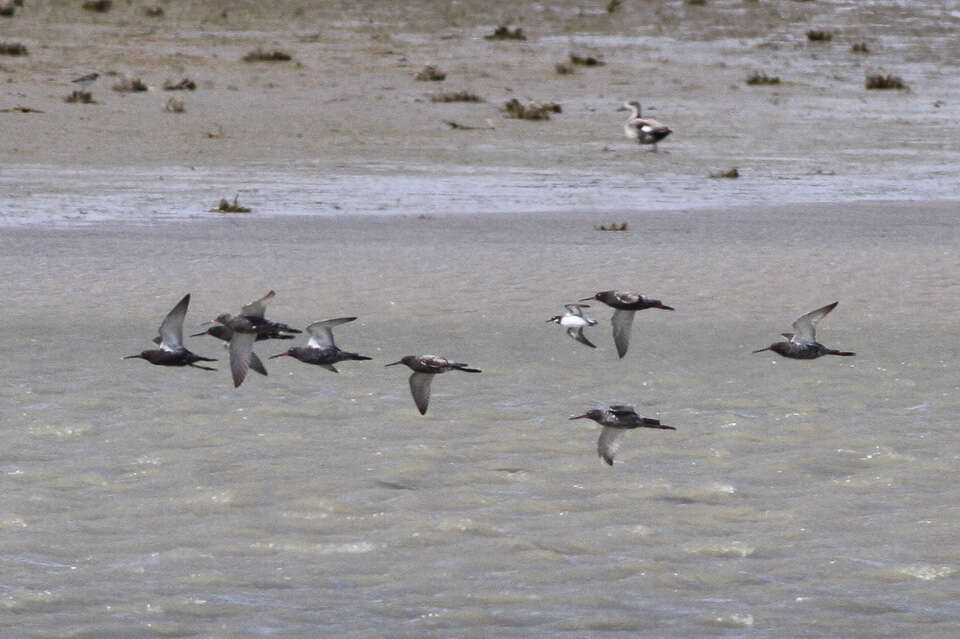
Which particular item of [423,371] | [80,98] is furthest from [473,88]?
[423,371]

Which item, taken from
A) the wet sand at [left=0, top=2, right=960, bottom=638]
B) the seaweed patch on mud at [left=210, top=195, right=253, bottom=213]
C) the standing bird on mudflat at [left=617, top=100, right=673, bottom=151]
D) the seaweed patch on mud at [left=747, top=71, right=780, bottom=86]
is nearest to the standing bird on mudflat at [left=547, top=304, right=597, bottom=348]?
the wet sand at [left=0, top=2, right=960, bottom=638]

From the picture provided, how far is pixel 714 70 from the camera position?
35.7 meters

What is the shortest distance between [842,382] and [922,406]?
82cm

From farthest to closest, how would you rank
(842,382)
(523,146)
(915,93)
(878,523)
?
(915,93), (523,146), (842,382), (878,523)

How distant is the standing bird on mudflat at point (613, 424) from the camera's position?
912 cm

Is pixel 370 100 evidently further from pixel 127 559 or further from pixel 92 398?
pixel 127 559

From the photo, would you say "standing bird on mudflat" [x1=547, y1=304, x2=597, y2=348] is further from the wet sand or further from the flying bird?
the flying bird

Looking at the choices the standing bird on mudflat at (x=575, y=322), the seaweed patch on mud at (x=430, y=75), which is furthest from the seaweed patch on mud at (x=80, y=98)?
the standing bird on mudflat at (x=575, y=322)

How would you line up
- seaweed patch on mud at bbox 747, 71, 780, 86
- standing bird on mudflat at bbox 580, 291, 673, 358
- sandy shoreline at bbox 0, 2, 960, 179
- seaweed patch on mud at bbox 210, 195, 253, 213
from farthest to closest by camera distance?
seaweed patch on mud at bbox 747, 71, 780, 86 → sandy shoreline at bbox 0, 2, 960, 179 → seaweed patch on mud at bbox 210, 195, 253, 213 → standing bird on mudflat at bbox 580, 291, 673, 358

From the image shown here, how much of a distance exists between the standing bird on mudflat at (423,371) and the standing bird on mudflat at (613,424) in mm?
997

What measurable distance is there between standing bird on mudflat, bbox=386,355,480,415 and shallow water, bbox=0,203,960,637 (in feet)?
0.65

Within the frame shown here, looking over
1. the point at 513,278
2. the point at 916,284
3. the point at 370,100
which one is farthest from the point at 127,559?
the point at 370,100

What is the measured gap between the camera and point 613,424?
9.30m

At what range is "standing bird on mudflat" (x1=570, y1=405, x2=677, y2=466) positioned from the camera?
912 centimetres
